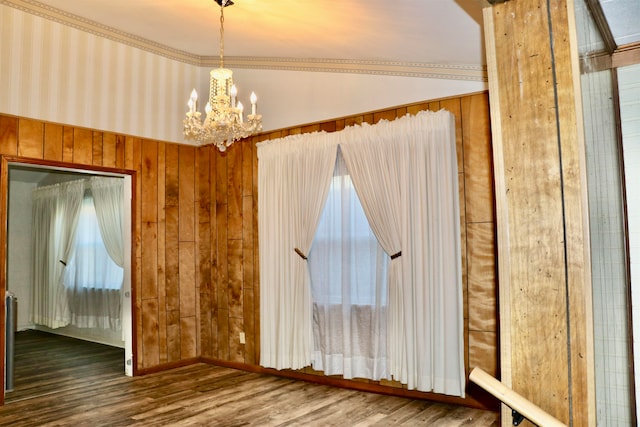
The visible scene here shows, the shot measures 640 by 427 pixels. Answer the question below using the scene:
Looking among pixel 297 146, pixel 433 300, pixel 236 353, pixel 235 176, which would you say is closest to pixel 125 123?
pixel 235 176

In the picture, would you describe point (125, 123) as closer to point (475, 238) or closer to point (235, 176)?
point (235, 176)

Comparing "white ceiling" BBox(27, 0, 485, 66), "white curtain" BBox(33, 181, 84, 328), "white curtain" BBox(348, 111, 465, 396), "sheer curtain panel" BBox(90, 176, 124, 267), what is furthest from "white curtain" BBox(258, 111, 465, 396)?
"white curtain" BBox(33, 181, 84, 328)

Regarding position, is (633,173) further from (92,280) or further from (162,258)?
(92,280)

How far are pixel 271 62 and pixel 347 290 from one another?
269 centimetres

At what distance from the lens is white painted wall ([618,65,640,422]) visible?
2.79 meters

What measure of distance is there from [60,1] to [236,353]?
4.17 m

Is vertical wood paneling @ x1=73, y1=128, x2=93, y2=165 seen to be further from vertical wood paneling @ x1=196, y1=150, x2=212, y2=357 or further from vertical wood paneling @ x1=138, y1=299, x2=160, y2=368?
vertical wood paneling @ x1=138, y1=299, x2=160, y2=368

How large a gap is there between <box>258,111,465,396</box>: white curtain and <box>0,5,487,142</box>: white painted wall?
1.16ft

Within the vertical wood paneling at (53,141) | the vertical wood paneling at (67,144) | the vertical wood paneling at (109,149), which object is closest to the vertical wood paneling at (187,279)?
the vertical wood paneling at (109,149)

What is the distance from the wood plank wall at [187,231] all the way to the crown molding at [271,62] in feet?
1.17

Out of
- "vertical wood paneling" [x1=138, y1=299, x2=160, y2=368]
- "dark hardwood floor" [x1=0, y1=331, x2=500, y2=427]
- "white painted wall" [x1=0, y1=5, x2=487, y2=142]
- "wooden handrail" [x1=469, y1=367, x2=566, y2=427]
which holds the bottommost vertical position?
"dark hardwood floor" [x1=0, y1=331, x2=500, y2=427]

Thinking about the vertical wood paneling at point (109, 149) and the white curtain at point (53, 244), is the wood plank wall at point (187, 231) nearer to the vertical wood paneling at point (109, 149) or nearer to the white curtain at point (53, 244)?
the vertical wood paneling at point (109, 149)

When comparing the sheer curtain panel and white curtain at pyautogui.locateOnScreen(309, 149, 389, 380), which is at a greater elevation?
the sheer curtain panel

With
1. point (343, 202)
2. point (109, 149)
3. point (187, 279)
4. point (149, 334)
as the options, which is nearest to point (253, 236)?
point (187, 279)
